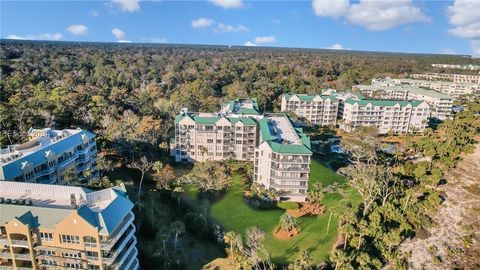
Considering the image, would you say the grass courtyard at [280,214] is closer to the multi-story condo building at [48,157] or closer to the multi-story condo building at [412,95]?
the multi-story condo building at [48,157]

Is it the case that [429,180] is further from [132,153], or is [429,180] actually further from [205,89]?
[205,89]

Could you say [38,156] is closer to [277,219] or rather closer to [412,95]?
[277,219]

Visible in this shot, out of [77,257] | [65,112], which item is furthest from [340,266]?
[65,112]

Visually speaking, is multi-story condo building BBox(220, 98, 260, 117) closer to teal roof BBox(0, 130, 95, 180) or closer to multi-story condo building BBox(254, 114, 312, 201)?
multi-story condo building BBox(254, 114, 312, 201)

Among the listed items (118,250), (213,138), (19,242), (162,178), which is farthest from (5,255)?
(213,138)

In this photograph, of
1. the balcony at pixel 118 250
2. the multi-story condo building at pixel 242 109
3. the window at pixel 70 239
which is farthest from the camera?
the multi-story condo building at pixel 242 109

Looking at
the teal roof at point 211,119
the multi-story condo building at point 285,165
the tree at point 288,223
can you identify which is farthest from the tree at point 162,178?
the tree at point 288,223
